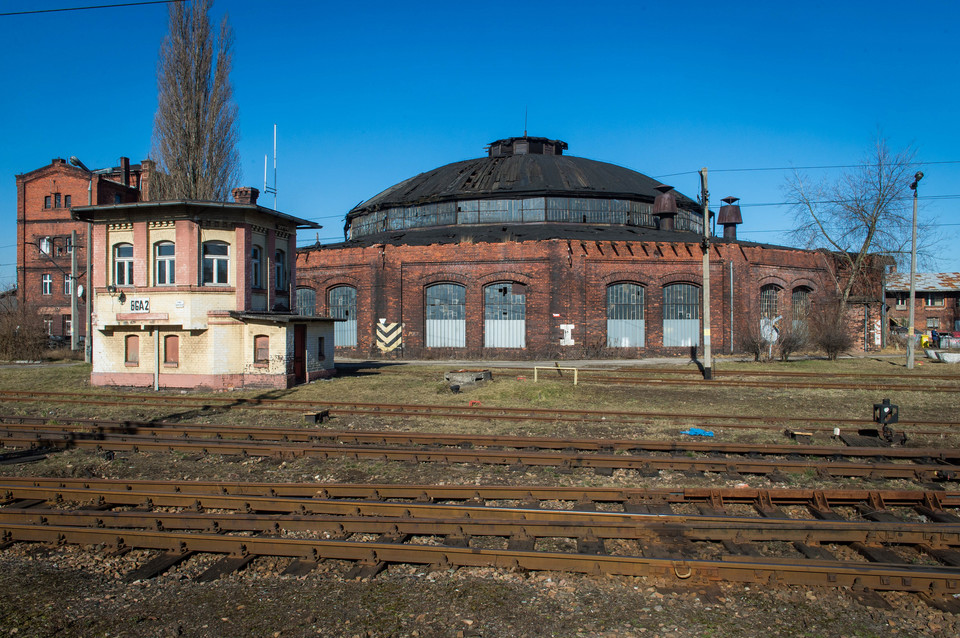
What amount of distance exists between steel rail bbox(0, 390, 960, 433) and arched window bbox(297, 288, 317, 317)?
17.1 m

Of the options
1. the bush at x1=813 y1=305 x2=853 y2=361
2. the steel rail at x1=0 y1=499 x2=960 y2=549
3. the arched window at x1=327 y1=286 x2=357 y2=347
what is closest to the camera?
the steel rail at x1=0 y1=499 x2=960 y2=549

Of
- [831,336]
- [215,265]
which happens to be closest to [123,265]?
[215,265]

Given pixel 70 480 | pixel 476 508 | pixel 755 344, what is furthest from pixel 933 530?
pixel 755 344

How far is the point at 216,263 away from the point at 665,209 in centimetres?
2726

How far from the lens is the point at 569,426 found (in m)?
12.4

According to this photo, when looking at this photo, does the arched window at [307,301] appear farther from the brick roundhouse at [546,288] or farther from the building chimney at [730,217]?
the building chimney at [730,217]

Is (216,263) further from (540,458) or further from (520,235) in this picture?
(520,235)

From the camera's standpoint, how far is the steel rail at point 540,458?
27.5ft

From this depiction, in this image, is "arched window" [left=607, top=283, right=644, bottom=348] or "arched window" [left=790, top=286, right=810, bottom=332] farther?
"arched window" [left=790, top=286, right=810, bottom=332]

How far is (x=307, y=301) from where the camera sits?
113 feet

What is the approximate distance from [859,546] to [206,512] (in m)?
6.81

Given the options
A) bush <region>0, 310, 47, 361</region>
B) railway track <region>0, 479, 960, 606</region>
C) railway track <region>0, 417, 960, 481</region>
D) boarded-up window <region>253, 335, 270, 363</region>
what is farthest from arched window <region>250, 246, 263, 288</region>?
bush <region>0, 310, 47, 361</region>

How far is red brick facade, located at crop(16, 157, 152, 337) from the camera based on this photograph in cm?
4634

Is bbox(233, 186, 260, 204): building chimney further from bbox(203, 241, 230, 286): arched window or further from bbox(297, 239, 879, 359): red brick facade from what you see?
bbox(297, 239, 879, 359): red brick facade
